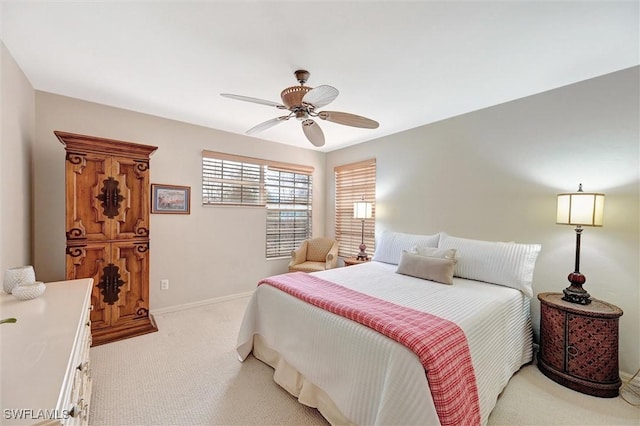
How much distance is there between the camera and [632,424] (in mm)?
1675

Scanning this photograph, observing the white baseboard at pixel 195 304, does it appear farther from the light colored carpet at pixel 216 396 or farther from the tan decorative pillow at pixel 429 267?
the tan decorative pillow at pixel 429 267

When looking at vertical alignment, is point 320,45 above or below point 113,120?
above

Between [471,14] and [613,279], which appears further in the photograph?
[613,279]

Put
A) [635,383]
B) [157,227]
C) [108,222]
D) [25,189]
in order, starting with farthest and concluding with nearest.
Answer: [157,227] < [108,222] < [25,189] < [635,383]

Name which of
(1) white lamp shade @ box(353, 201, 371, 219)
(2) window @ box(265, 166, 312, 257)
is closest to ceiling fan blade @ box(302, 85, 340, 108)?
(1) white lamp shade @ box(353, 201, 371, 219)

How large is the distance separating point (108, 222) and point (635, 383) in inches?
186

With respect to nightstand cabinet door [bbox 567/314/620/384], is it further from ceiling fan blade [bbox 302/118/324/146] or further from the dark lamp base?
ceiling fan blade [bbox 302/118/324/146]

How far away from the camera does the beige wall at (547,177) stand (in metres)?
2.11

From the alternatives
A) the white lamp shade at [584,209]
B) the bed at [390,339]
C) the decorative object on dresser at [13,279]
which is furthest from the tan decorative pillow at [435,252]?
the decorative object on dresser at [13,279]

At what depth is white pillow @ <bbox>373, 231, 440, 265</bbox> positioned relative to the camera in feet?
10.0

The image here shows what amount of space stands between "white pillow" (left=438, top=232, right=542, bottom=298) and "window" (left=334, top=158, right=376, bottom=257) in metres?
1.67

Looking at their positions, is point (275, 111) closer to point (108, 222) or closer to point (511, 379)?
point (108, 222)

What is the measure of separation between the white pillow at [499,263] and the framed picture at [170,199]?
11.0 feet

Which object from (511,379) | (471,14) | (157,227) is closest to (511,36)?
(471,14)
